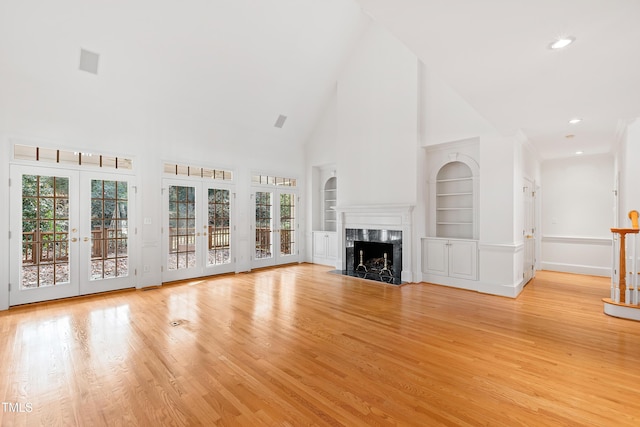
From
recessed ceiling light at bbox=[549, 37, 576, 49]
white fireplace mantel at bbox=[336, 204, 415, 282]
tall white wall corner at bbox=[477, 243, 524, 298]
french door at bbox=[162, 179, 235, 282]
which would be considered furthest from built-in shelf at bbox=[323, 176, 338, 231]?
recessed ceiling light at bbox=[549, 37, 576, 49]

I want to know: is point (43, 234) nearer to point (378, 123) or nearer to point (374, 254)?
point (374, 254)

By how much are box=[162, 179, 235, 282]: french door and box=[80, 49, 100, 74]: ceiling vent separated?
2127mm

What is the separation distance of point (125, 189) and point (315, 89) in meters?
4.74

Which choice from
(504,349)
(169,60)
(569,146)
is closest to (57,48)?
(169,60)

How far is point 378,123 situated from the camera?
652 centimetres

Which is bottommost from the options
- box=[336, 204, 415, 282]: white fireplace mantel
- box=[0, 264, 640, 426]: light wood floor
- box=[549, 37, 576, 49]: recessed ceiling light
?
box=[0, 264, 640, 426]: light wood floor

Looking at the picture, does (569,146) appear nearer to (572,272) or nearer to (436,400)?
(572,272)

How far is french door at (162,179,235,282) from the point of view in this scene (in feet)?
19.7

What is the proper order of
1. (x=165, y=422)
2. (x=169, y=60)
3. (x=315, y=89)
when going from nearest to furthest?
1. (x=165, y=422)
2. (x=169, y=60)
3. (x=315, y=89)

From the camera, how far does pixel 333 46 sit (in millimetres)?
6699

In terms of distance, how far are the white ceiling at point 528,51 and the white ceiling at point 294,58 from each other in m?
0.01

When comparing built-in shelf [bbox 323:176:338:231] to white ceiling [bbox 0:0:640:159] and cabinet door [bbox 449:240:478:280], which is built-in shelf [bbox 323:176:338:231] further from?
cabinet door [bbox 449:240:478:280]

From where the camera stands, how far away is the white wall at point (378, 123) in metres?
6.05

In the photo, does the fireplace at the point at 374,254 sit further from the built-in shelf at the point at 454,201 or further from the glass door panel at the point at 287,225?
the glass door panel at the point at 287,225
